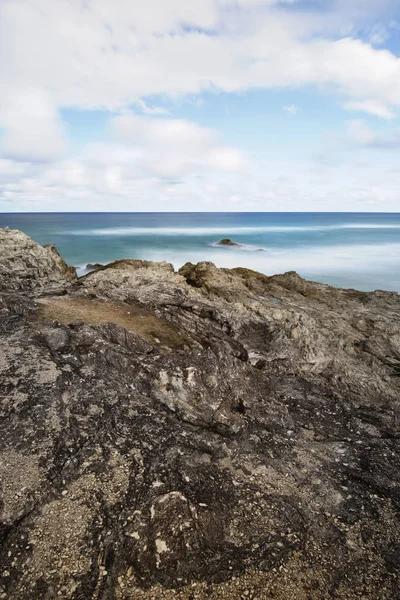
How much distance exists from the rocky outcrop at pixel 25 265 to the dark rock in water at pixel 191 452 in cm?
318

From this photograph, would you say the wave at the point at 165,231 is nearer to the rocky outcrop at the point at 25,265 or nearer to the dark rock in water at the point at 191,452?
the rocky outcrop at the point at 25,265

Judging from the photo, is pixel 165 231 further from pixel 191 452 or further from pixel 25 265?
pixel 191 452

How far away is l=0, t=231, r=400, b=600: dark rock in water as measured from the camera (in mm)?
5234

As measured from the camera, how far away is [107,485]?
6.34 meters

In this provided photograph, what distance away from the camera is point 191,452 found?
738 cm

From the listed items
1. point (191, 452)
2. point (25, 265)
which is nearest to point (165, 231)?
point (25, 265)

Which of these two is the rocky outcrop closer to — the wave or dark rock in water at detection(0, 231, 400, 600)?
dark rock in water at detection(0, 231, 400, 600)

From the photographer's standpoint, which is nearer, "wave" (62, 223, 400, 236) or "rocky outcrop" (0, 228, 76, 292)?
"rocky outcrop" (0, 228, 76, 292)

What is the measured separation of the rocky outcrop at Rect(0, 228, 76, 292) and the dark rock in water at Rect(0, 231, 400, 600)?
3.18 metres

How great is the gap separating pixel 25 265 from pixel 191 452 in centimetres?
1301

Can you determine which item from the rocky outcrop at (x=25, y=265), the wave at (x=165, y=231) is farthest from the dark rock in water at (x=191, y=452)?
the wave at (x=165, y=231)

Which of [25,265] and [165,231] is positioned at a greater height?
[25,265]

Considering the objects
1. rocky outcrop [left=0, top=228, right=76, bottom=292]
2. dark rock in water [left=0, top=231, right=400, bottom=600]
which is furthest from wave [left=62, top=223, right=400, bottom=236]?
dark rock in water [left=0, top=231, right=400, bottom=600]

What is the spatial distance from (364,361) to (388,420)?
3054 mm
